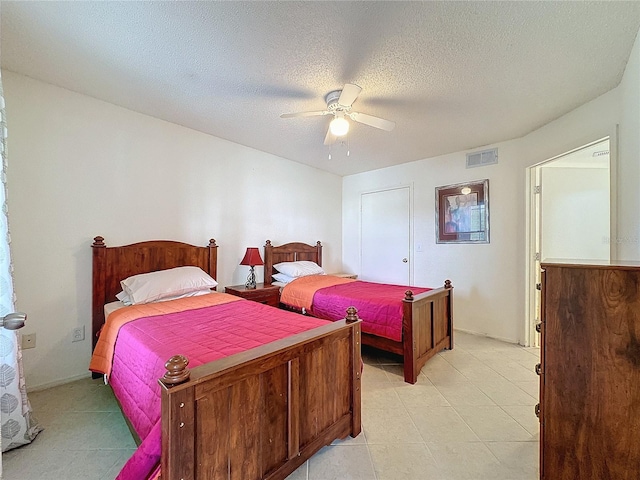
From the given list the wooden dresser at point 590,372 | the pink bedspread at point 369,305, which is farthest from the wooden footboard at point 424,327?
the wooden dresser at point 590,372

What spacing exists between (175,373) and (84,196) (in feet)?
7.64

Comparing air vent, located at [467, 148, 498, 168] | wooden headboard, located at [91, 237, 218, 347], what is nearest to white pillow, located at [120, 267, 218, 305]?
wooden headboard, located at [91, 237, 218, 347]

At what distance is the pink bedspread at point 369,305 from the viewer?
2539mm

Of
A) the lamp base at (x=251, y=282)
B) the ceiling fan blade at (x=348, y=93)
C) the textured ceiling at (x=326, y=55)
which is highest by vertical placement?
the textured ceiling at (x=326, y=55)

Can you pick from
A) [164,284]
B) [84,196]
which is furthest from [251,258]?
[84,196]

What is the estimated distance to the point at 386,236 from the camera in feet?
15.1

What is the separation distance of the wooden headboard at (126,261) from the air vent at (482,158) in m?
3.53

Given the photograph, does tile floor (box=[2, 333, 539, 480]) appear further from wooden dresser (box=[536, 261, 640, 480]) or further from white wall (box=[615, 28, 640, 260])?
white wall (box=[615, 28, 640, 260])

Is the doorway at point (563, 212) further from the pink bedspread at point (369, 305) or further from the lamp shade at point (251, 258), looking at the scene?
the lamp shade at point (251, 258)

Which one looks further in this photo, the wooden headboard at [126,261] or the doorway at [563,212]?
the doorway at [563,212]

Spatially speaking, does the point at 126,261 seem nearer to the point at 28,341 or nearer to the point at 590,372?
the point at 28,341

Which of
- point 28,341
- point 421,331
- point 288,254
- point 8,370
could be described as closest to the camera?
point 8,370

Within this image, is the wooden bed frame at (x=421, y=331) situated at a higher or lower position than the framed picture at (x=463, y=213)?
lower

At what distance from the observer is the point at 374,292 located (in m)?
3.11
